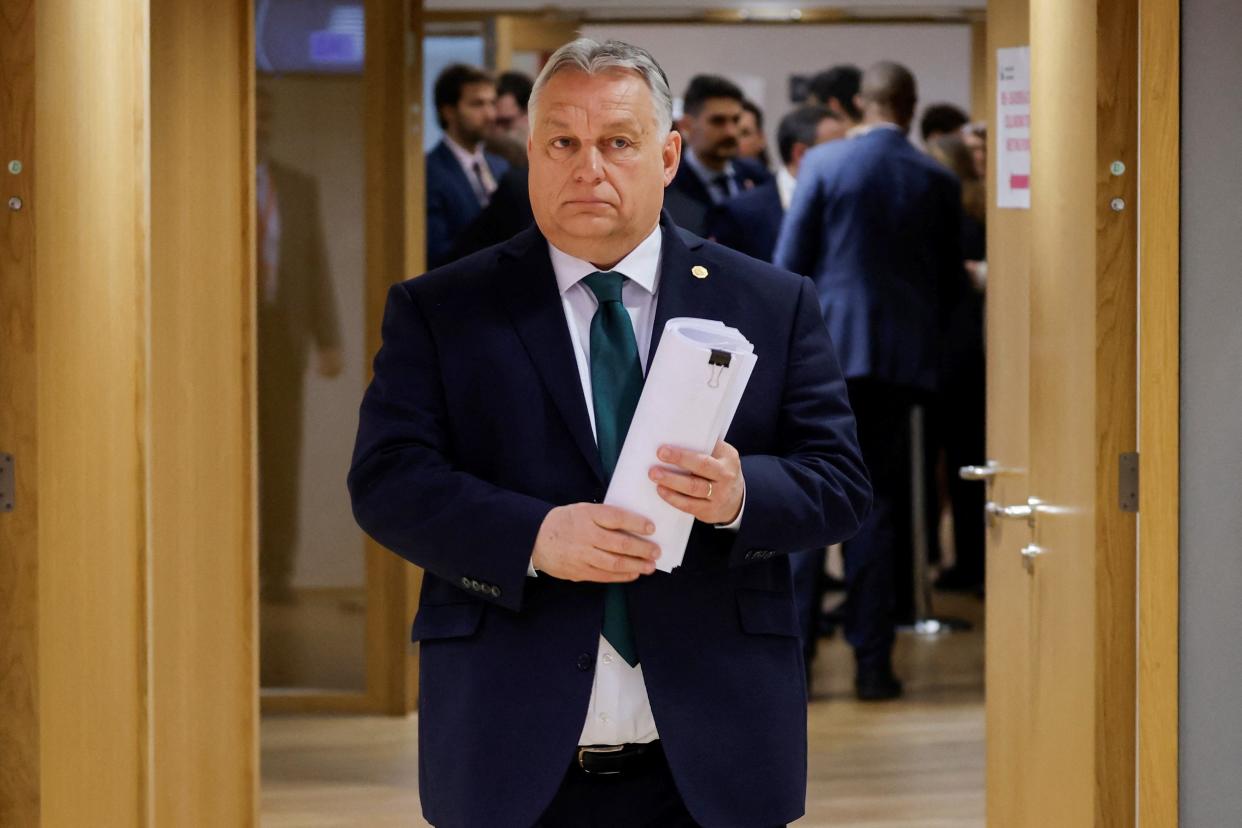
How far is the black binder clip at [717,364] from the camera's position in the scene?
1900 millimetres

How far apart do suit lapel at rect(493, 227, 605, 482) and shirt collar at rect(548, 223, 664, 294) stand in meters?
0.01

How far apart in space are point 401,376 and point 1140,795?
130cm

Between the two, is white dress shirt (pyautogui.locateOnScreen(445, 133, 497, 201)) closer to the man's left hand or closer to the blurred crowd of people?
the blurred crowd of people

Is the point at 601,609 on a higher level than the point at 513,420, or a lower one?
lower

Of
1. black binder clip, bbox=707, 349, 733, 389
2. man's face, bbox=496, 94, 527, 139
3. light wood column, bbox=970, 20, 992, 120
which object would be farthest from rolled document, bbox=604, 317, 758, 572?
light wood column, bbox=970, 20, 992, 120

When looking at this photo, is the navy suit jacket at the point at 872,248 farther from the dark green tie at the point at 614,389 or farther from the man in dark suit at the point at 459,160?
the dark green tie at the point at 614,389

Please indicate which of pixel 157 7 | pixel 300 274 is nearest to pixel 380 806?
pixel 300 274

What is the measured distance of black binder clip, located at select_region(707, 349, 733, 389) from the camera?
1.90 m

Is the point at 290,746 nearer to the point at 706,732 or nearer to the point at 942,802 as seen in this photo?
the point at 942,802

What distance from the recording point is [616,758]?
2195 mm

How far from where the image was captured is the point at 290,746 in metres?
5.50

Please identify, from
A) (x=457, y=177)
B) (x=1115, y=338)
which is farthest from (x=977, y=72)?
(x=1115, y=338)

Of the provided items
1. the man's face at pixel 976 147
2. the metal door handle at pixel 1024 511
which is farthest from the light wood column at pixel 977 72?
the metal door handle at pixel 1024 511

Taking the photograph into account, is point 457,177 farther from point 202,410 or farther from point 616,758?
point 616,758
